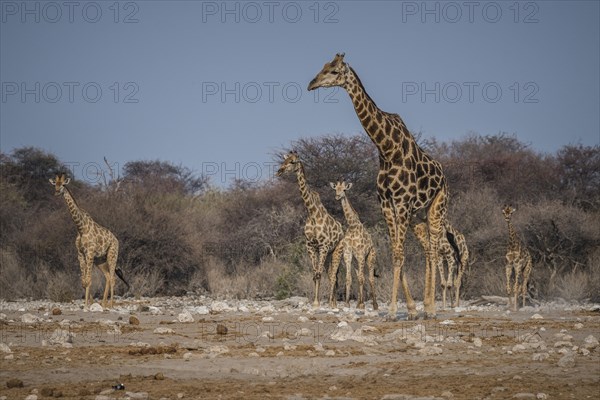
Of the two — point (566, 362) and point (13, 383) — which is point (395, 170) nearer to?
point (566, 362)

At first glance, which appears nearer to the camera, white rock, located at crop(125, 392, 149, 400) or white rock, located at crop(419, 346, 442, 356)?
white rock, located at crop(125, 392, 149, 400)

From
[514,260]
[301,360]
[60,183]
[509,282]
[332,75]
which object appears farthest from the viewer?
[60,183]

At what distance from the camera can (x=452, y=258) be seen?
19.1m

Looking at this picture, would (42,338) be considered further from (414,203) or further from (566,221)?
(566,221)

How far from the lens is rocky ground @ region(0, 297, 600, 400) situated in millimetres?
7457

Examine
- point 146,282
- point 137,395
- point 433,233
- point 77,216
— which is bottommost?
point 137,395

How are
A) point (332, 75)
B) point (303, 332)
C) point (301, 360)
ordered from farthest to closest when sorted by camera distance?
point (332, 75)
point (303, 332)
point (301, 360)

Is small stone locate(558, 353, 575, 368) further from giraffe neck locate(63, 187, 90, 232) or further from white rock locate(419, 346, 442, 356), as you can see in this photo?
giraffe neck locate(63, 187, 90, 232)

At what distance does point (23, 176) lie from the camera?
41.2 meters

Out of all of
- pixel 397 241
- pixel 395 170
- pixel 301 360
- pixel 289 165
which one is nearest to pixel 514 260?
pixel 289 165

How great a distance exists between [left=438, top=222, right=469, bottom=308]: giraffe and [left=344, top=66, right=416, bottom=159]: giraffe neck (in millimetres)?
5540

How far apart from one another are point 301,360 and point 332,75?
5.53 m

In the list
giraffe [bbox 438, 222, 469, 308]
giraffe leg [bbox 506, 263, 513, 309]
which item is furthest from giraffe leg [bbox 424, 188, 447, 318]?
giraffe leg [bbox 506, 263, 513, 309]

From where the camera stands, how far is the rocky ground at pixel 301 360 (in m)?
7.46
